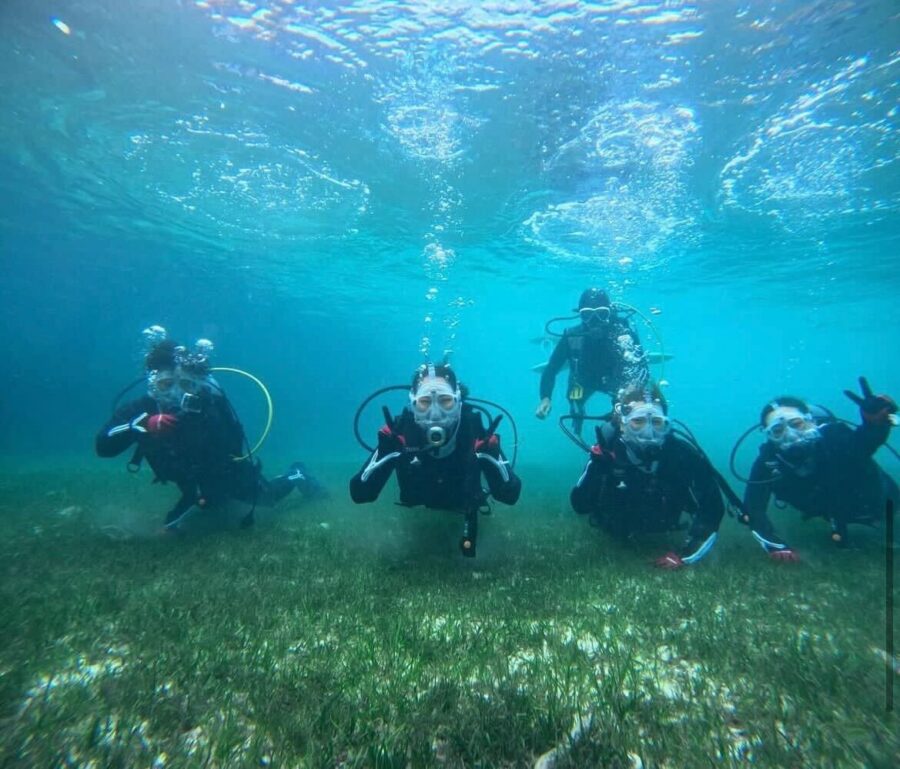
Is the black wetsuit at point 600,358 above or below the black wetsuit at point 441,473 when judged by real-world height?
above

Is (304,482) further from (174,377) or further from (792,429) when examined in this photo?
(792,429)

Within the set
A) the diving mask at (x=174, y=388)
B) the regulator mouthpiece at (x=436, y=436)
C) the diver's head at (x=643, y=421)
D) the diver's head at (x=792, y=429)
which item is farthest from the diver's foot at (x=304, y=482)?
the diver's head at (x=792, y=429)

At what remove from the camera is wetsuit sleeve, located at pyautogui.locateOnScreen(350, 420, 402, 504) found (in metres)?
6.00

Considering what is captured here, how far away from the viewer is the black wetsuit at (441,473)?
6.01 m

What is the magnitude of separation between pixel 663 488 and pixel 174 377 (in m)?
8.95

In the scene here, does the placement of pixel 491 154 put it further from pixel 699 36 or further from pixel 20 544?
pixel 20 544

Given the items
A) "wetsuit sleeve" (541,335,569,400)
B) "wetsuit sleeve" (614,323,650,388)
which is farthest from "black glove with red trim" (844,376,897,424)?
"wetsuit sleeve" (541,335,569,400)

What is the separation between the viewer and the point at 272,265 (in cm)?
3095

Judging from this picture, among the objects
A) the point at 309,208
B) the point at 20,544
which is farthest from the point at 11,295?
the point at 20,544

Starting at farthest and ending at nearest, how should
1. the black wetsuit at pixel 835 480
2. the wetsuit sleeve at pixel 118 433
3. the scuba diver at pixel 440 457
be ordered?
the wetsuit sleeve at pixel 118 433
the black wetsuit at pixel 835 480
the scuba diver at pixel 440 457

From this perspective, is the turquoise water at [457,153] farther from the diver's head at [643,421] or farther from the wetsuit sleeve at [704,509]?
the diver's head at [643,421]

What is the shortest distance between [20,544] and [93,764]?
7928 millimetres

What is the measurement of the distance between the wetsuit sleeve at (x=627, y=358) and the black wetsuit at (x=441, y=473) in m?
7.59

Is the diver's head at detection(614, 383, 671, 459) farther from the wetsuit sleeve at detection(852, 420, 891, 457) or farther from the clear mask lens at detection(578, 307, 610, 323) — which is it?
the clear mask lens at detection(578, 307, 610, 323)
